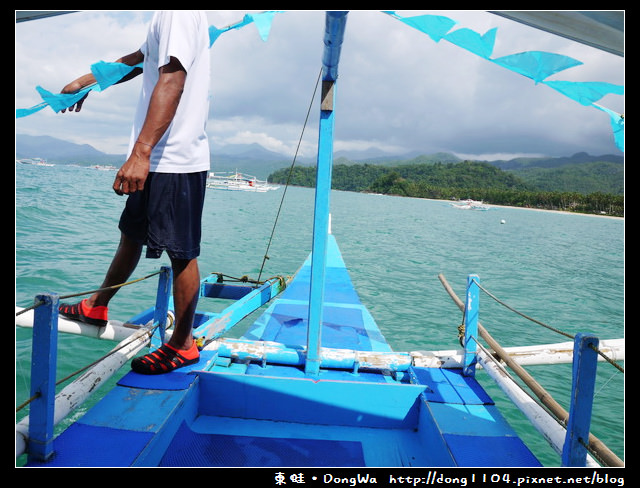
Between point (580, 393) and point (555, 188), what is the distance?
134907 millimetres

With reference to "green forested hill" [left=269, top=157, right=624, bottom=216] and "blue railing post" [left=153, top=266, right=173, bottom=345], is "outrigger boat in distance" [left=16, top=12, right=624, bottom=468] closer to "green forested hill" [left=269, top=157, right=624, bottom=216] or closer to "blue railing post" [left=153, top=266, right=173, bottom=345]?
"blue railing post" [left=153, top=266, right=173, bottom=345]

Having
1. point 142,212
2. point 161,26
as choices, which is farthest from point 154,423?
point 161,26

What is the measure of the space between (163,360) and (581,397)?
6.22ft

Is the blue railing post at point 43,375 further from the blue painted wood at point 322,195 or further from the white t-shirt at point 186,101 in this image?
→ the blue painted wood at point 322,195

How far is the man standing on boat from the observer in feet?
5.20

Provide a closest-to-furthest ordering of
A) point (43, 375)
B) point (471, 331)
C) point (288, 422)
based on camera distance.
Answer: point (43, 375), point (288, 422), point (471, 331)

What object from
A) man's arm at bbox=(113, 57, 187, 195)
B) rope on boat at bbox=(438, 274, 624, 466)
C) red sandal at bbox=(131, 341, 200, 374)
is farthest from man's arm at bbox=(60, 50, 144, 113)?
rope on boat at bbox=(438, 274, 624, 466)

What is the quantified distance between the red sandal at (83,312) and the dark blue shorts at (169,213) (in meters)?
0.65

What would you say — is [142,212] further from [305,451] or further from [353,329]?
[353,329]

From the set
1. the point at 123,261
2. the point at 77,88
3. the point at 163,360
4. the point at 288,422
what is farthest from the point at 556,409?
the point at 77,88

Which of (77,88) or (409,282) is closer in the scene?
(77,88)

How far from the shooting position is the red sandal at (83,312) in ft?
7.55

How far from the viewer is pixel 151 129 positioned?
1590 millimetres

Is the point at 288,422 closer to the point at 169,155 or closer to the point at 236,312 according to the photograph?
the point at 236,312
